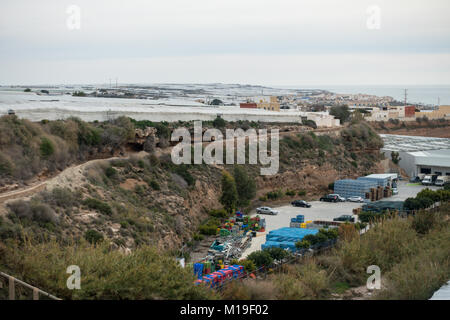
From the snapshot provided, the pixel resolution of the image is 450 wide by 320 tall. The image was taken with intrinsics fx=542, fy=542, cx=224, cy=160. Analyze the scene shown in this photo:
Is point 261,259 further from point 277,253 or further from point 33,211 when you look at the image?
point 33,211

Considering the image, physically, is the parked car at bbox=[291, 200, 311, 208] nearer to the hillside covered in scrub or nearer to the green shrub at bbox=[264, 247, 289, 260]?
the hillside covered in scrub

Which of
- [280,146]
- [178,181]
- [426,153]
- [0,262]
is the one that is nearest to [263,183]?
[280,146]

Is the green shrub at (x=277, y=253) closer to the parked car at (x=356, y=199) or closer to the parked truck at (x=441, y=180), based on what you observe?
the parked car at (x=356, y=199)

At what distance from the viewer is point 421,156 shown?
140 ft

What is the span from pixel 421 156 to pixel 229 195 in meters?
21.1

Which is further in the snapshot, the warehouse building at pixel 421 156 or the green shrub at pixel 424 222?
the warehouse building at pixel 421 156

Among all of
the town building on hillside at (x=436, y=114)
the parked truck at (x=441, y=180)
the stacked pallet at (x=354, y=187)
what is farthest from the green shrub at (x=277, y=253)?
the town building on hillside at (x=436, y=114)

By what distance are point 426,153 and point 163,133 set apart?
77.8 ft

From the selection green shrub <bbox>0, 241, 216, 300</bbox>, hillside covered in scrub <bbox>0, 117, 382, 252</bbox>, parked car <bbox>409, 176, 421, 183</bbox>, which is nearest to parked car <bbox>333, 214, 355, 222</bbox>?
hillside covered in scrub <bbox>0, 117, 382, 252</bbox>

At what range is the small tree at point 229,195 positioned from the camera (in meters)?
28.3

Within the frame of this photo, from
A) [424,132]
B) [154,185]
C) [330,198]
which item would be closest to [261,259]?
[154,185]

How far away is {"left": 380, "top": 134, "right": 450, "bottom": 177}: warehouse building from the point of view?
4069cm

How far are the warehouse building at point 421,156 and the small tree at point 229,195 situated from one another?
19.5m

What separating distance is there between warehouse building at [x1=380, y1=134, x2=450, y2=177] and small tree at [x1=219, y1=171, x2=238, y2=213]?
64.1 feet
